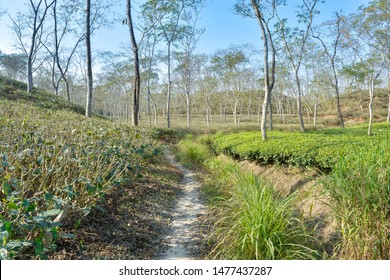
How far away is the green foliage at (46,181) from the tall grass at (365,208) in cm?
234

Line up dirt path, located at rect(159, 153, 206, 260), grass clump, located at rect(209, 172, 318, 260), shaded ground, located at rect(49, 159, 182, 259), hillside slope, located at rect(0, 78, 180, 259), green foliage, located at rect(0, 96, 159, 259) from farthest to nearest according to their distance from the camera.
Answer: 1. dirt path, located at rect(159, 153, 206, 260)
2. shaded ground, located at rect(49, 159, 182, 259)
3. grass clump, located at rect(209, 172, 318, 260)
4. hillside slope, located at rect(0, 78, 180, 259)
5. green foliage, located at rect(0, 96, 159, 259)

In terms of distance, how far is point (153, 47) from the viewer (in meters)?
24.5

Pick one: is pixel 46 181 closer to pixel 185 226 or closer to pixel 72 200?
pixel 72 200

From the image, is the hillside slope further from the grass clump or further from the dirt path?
the grass clump

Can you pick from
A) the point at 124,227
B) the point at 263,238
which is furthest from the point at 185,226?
the point at 263,238

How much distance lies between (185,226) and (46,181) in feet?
6.52

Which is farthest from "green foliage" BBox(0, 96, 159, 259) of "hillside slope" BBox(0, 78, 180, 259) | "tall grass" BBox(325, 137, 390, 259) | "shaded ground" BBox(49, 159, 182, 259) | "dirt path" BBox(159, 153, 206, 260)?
"tall grass" BBox(325, 137, 390, 259)

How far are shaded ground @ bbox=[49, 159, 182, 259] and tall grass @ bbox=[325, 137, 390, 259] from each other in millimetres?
2007

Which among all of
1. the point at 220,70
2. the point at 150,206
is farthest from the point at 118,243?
the point at 220,70

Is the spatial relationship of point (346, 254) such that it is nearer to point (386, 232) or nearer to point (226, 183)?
point (386, 232)

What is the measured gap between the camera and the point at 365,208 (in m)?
2.22

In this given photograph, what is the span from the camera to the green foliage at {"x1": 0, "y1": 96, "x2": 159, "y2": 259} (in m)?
1.76

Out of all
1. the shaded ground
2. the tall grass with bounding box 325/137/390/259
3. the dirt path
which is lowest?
the dirt path

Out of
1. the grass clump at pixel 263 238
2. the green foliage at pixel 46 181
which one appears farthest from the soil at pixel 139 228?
the grass clump at pixel 263 238
